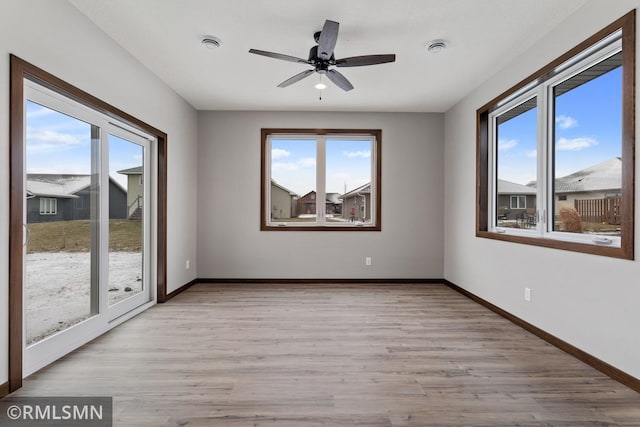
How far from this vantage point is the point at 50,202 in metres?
2.41

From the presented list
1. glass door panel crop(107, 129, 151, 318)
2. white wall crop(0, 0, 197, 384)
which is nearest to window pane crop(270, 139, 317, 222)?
white wall crop(0, 0, 197, 384)

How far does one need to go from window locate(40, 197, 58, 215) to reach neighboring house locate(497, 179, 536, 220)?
412 centimetres

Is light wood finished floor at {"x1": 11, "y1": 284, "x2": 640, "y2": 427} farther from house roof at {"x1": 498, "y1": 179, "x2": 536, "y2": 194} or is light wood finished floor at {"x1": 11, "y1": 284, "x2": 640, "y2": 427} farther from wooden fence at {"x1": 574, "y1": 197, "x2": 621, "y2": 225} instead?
house roof at {"x1": 498, "y1": 179, "x2": 536, "y2": 194}

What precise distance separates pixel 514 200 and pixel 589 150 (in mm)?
1032

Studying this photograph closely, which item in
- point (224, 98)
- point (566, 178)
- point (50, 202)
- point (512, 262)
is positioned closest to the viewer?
point (50, 202)

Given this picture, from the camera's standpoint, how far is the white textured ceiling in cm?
246

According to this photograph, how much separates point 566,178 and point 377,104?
259 cm

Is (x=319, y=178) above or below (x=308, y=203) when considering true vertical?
above

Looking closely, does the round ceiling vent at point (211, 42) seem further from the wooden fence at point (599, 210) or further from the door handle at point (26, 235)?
the wooden fence at point (599, 210)

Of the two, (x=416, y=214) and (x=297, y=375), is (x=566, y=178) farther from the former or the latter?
(x=297, y=375)

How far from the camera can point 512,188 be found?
356cm

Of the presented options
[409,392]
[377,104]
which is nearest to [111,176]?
[409,392]

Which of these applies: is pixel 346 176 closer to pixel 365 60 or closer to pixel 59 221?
pixel 365 60

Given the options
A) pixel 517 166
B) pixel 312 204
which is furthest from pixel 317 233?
pixel 517 166
